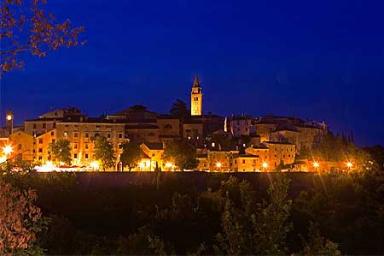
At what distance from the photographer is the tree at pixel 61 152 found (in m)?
31.3

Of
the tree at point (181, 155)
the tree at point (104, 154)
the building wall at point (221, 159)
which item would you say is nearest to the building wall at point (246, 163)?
the building wall at point (221, 159)

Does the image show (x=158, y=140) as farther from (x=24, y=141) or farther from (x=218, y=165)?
(x=24, y=141)

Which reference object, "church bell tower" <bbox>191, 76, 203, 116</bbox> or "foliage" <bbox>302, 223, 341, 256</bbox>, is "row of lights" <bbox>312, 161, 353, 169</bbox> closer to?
"church bell tower" <bbox>191, 76, 203, 116</bbox>

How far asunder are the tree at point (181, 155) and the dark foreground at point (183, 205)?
5.15 m

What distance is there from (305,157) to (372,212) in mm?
17354

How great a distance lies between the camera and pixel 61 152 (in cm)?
3131

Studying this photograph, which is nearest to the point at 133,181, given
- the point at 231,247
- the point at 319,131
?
the point at 231,247

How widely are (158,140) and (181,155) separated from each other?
583cm

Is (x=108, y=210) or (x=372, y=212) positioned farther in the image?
(x=108, y=210)

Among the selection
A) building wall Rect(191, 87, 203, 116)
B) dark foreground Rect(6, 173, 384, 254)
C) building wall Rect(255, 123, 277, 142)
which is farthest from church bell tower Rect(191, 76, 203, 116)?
dark foreground Rect(6, 173, 384, 254)

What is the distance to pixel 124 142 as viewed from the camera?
34188 millimetres

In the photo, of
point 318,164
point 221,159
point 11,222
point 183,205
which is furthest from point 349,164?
point 11,222

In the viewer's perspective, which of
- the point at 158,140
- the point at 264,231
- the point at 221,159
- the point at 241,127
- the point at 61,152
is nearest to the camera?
the point at 264,231

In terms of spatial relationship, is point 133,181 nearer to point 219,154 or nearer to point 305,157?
point 219,154
